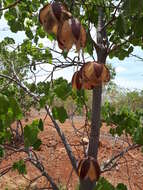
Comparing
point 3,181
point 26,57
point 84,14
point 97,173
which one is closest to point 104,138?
point 3,181

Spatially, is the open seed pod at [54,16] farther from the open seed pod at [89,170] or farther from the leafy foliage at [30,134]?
the open seed pod at [89,170]

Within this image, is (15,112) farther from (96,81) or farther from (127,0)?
(127,0)

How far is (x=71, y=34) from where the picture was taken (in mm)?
793

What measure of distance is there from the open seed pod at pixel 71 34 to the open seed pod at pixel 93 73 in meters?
0.13

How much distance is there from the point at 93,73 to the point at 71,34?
0.60 feet

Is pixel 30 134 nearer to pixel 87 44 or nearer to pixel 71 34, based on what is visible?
pixel 71 34

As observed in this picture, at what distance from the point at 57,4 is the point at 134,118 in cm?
99

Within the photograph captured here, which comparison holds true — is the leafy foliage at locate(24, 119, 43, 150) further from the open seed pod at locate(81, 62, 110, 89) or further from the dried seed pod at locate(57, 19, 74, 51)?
the dried seed pod at locate(57, 19, 74, 51)

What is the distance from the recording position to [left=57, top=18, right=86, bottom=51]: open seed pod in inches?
31.1

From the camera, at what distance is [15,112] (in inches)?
36.6

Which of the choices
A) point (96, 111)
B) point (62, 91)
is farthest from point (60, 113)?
point (96, 111)

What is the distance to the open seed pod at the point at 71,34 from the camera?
2.59ft

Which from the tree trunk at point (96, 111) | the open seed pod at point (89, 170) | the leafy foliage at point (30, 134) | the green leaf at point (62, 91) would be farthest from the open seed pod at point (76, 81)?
the tree trunk at point (96, 111)

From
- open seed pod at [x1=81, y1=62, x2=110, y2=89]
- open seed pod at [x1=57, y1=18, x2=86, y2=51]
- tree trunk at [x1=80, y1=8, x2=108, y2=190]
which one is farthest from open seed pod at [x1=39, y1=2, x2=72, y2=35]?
tree trunk at [x1=80, y1=8, x2=108, y2=190]
